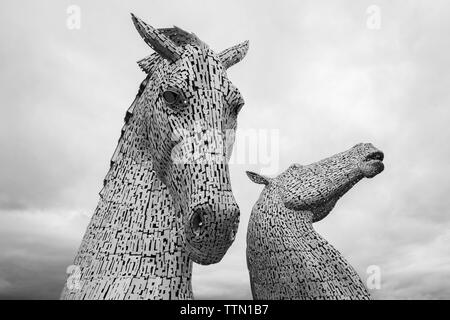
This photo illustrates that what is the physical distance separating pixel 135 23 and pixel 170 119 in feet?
1.74

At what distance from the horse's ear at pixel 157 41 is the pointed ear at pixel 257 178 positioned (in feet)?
8.45

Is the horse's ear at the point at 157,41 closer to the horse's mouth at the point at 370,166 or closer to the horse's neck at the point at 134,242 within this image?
the horse's neck at the point at 134,242

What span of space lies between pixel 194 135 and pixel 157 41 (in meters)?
0.55

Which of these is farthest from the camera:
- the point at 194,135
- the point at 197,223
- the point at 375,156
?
the point at 375,156

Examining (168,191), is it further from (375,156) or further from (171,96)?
(375,156)

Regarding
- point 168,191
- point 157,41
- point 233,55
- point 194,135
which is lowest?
point 168,191

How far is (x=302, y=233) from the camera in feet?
13.2

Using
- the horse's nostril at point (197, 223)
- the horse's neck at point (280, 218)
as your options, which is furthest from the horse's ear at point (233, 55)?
the horse's neck at point (280, 218)

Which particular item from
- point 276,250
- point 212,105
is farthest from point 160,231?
point 276,250

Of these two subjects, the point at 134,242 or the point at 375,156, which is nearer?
the point at 134,242

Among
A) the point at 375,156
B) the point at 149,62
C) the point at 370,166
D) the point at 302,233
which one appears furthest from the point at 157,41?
the point at 375,156

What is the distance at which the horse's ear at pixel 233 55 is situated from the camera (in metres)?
2.41

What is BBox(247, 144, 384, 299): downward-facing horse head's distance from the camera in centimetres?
382

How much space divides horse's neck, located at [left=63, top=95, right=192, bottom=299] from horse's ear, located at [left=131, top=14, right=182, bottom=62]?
0.37 metres
